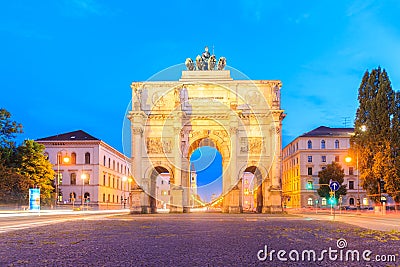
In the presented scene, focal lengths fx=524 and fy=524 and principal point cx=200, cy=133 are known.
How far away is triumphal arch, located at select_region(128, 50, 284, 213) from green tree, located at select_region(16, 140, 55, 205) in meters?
11.9

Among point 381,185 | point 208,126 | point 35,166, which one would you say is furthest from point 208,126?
point 35,166

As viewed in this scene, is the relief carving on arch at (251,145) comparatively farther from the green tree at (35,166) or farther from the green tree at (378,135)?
the green tree at (35,166)

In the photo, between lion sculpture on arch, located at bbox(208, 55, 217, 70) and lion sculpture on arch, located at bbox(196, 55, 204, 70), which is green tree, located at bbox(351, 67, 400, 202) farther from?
lion sculpture on arch, located at bbox(196, 55, 204, 70)

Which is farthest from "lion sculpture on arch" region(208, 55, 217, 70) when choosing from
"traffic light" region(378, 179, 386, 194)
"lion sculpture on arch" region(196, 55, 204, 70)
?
"traffic light" region(378, 179, 386, 194)

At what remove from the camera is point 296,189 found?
322ft

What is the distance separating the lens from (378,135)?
47375 millimetres

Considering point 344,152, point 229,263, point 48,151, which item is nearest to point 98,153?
point 48,151

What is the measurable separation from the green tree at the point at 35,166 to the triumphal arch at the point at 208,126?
39.0ft

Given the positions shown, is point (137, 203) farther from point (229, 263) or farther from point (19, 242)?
point (229, 263)

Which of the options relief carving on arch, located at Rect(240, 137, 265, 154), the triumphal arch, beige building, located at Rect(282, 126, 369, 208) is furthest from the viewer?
beige building, located at Rect(282, 126, 369, 208)

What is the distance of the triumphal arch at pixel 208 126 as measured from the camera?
54.2 meters

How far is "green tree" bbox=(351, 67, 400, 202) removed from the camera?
150ft

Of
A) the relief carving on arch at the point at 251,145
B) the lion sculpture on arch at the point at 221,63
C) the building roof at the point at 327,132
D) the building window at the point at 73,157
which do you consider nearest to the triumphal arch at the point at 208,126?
the relief carving on arch at the point at 251,145

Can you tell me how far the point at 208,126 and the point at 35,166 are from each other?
68.5 feet
